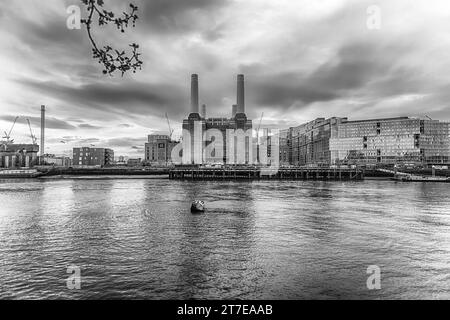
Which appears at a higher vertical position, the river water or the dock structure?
the dock structure

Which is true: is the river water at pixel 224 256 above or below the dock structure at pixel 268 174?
below

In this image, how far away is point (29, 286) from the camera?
17844mm

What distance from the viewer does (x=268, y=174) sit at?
17638 centimetres

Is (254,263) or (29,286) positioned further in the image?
(254,263)

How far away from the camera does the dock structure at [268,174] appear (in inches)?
6826

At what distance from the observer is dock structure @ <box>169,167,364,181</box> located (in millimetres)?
173375

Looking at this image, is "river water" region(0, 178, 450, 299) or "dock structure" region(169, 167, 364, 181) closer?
"river water" region(0, 178, 450, 299)

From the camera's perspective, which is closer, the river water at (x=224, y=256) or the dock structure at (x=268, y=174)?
the river water at (x=224, y=256)

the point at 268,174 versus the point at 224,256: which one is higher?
the point at 268,174

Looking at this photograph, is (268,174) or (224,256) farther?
(268,174)

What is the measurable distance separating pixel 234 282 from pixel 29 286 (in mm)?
11054
